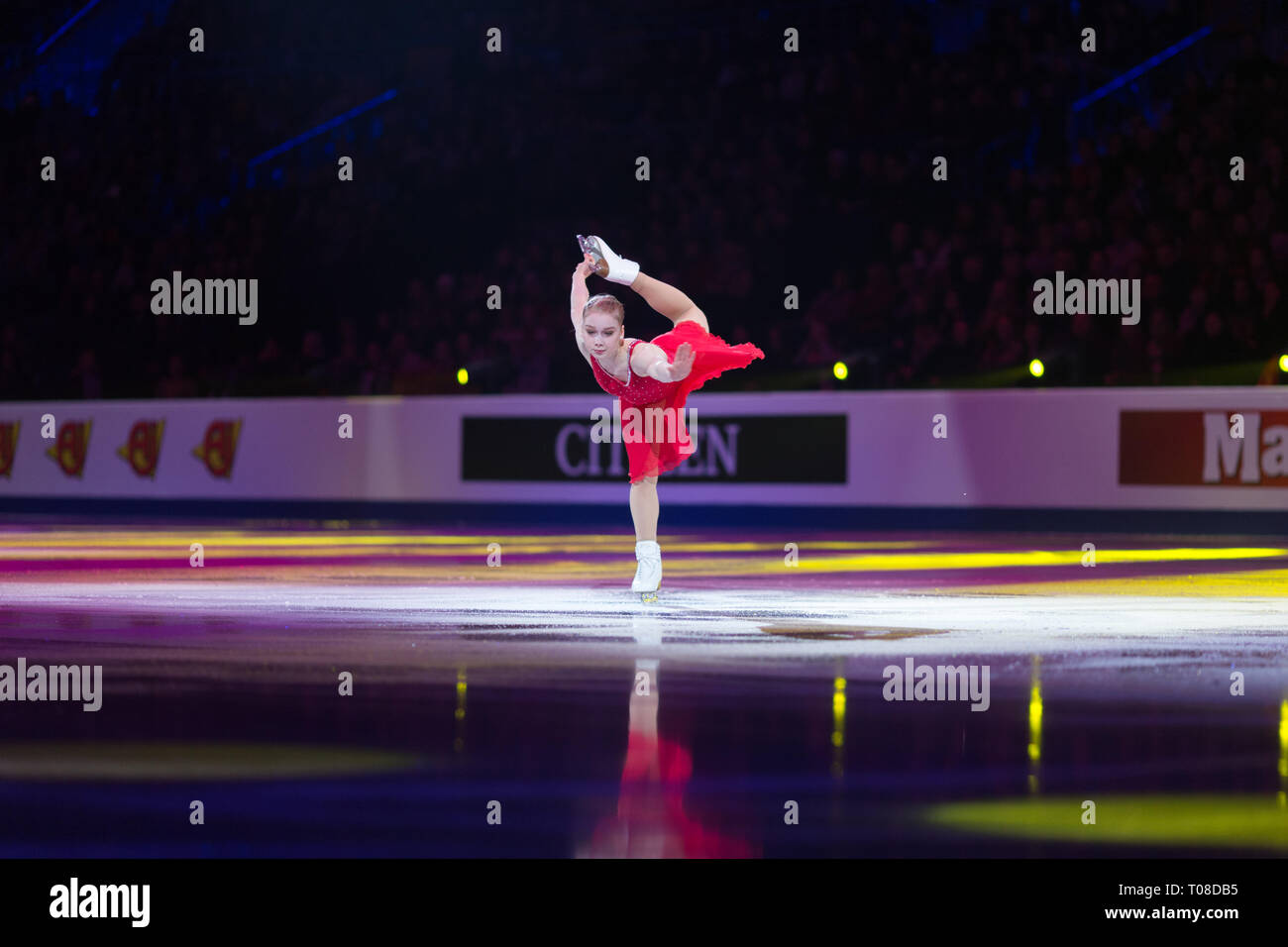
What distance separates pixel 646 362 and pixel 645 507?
804 millimetres

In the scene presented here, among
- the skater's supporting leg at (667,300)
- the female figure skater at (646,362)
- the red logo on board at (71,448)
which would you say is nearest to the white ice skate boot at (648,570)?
the female figure skater at (646,362)

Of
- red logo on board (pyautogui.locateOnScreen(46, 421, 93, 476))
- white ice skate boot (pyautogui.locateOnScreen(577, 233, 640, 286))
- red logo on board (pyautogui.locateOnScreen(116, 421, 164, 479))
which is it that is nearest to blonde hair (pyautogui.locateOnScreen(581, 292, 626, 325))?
white ice skate boot (pyautogui.locateOnScreen(577, 233, 640, 286))

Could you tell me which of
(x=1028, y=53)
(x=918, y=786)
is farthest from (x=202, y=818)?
(x=1028, y=53)

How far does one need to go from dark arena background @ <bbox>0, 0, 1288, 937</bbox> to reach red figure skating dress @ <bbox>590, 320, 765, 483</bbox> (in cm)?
67

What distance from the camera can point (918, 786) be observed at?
4.57 metres

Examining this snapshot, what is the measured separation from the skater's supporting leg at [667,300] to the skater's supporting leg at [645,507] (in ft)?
3.01

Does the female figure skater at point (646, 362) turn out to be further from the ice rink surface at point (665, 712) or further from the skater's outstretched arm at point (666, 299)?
the ice rink surface at point (665, 712)

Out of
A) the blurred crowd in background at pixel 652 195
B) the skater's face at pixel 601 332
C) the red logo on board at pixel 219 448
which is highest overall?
the blurred crowd in background at pixel 652 195

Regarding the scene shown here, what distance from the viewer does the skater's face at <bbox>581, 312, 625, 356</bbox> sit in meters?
9.27

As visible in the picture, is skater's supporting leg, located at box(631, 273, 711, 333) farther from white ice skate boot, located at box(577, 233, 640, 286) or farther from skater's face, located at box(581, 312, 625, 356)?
skater's face, located at box(581, 312, 625, 356)

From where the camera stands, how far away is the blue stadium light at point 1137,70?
1866 cm

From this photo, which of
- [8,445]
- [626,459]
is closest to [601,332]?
[626,459]
